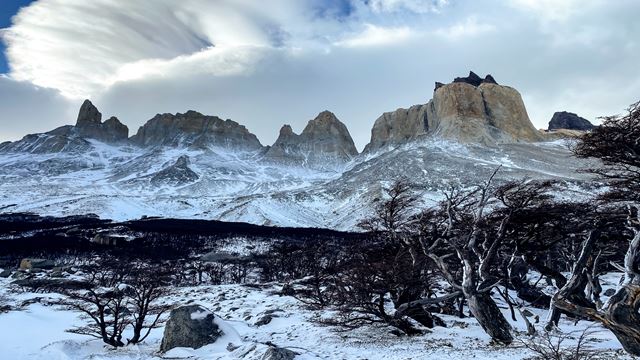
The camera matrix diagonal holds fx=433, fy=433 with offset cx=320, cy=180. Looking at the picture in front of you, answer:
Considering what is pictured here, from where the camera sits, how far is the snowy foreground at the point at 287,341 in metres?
12.5

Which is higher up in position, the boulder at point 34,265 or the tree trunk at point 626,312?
the tree trunk at point 626,312

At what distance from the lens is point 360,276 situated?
19.6 m

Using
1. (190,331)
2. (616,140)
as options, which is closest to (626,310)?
(616,140)

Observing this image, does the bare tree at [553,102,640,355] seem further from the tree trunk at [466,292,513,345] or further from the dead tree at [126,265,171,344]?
the dead tree at [126,265,171,344]

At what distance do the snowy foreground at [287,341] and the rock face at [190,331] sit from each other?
35 centimetres

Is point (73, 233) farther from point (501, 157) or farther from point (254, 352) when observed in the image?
point (501, 157)

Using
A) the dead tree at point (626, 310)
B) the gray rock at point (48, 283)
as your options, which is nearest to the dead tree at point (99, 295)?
the gray rock at point (48, 283)

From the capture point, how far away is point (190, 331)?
17891 mm

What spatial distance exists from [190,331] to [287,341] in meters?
4.18

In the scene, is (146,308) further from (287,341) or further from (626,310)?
(626,310)

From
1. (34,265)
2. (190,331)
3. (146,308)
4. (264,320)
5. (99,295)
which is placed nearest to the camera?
(190,331)

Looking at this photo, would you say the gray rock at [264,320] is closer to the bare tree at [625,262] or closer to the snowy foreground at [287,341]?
the snowy foreground at [287,341]

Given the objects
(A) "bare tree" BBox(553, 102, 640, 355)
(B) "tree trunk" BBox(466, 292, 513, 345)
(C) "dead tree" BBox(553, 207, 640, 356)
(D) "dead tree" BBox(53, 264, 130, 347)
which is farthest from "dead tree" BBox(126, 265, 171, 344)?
(C) "dead tree" BBox(553, 207, 640, 356)

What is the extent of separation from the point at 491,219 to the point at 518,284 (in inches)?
362
